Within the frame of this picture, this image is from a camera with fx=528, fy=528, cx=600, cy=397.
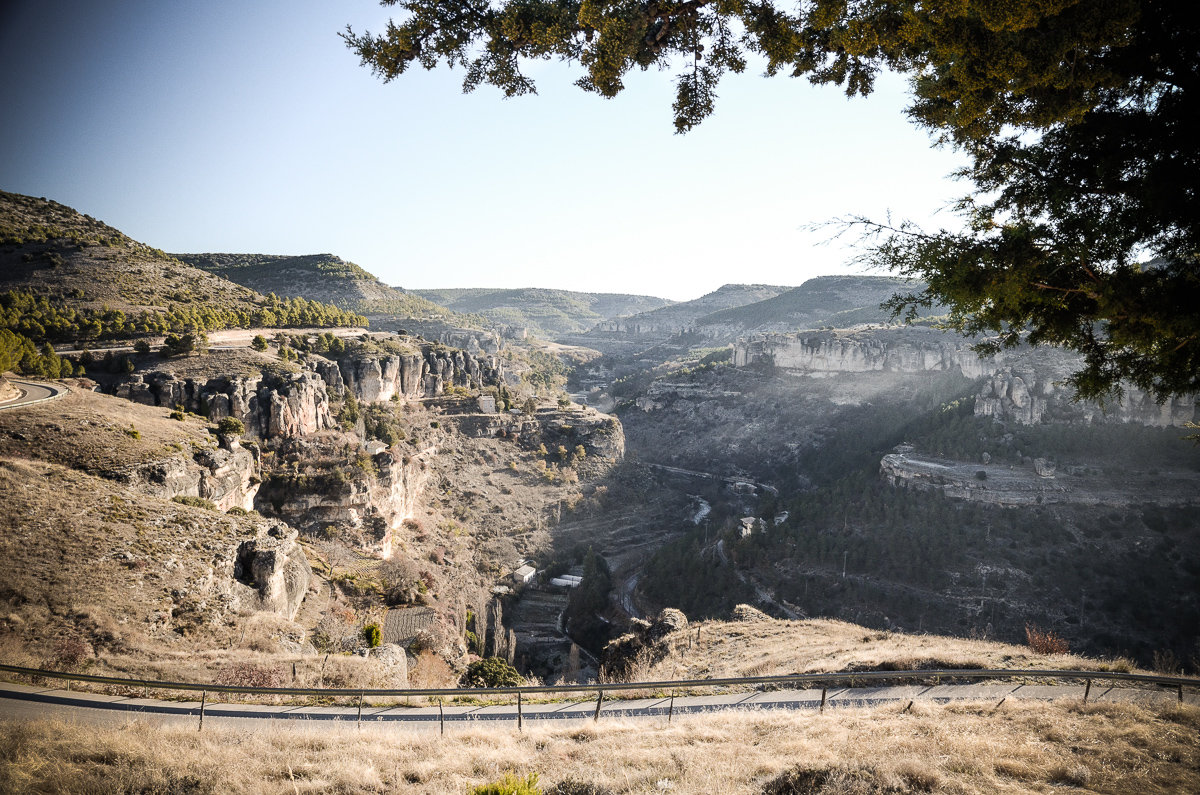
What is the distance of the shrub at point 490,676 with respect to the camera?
2130 centimetres

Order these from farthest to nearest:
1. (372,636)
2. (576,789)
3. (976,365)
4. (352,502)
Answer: (976,365)
(352,502)
(372,636)
(576,789)

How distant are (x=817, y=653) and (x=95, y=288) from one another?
181 feet

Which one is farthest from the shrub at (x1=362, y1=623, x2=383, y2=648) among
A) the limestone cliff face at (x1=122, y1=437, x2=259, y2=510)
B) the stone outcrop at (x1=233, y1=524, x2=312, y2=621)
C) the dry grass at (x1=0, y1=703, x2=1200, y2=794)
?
the dry grass at (x1=0, y1=703, x2=1200, y2=794)

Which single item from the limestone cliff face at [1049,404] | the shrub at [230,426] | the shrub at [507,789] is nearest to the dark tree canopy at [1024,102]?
the shrub at [507,789]

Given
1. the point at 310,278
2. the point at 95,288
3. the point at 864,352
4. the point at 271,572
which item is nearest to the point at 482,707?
the point at 271,572

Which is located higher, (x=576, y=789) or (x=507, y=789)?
(x=507, y=789)

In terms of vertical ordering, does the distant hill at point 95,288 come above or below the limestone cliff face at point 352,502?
above

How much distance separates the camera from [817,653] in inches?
643

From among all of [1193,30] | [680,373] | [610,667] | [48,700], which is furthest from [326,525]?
[680,373]

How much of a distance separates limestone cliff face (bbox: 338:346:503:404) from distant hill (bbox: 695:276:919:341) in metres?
87.8

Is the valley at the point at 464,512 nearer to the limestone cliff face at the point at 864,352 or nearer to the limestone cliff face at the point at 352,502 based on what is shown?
the limestone cliff face at the point at 352,502

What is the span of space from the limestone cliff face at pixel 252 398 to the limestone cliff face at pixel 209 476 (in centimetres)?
326

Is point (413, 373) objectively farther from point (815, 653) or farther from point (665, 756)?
point (665, 756)

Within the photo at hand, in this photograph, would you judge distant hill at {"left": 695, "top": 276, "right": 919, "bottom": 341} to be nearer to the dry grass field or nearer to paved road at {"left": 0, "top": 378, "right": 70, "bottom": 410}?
the dry grass field
